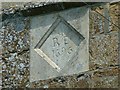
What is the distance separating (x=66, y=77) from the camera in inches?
101

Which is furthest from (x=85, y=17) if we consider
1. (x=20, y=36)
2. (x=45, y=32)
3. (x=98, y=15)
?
(x=20, y=36)

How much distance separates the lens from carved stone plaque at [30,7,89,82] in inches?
100

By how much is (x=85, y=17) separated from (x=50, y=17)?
0.22 metres

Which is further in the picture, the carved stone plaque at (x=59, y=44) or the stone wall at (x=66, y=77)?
the carved stone plaque at (x=59, y=44)

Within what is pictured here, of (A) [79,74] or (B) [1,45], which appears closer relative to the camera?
(A) [79,74]

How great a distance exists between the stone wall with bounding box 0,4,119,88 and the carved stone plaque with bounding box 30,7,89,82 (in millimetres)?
31

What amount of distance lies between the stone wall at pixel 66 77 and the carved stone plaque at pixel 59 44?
0.03 m

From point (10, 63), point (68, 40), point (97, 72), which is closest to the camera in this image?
point (97, 72)

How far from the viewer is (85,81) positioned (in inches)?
98.2

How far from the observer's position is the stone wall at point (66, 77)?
95.0 inches

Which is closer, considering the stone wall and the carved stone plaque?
the stone wall

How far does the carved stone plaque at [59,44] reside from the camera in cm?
255

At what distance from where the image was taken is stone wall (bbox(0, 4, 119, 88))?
2.41 m

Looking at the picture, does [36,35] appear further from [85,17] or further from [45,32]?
[85,17]
